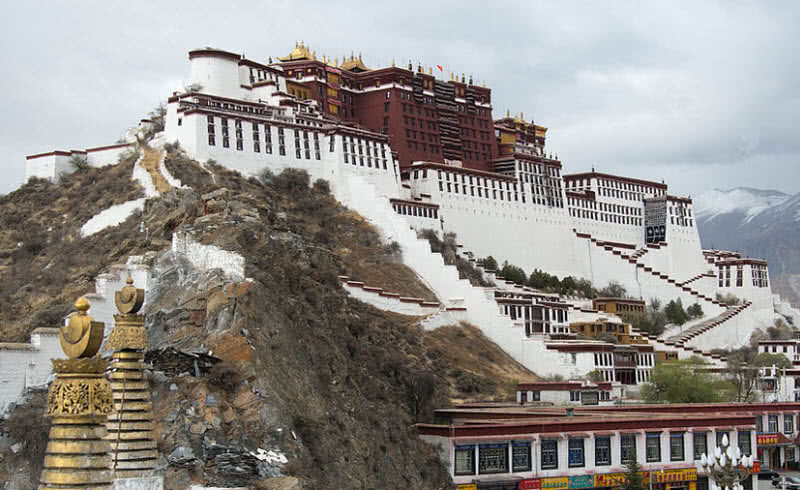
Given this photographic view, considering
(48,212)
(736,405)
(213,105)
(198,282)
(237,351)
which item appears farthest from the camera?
(213,105)

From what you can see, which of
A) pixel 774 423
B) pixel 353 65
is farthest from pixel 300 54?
pixel 774 423

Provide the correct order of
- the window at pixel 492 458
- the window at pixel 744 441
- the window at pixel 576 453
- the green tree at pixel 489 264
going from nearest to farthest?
the window at pixel 492 458, the window at pixel 576 453, the window at pixel 744 441, the green tree at pixel 489 264

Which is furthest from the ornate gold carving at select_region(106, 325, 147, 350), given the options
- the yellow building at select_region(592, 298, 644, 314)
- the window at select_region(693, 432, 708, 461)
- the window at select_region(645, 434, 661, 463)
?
the yellow building at select_region(592, 298, 644, 314)

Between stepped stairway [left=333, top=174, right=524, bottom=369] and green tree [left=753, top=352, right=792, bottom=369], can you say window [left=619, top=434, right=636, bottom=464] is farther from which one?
green tree [left=753, top=352, right=792, bottom=369]

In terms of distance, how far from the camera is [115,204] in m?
65.5

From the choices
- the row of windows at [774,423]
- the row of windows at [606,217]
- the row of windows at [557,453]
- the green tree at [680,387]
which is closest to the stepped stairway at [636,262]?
the row of windows at [606,217]

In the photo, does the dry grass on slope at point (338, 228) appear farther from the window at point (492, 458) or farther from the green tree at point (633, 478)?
the green tree at point (633, 478)

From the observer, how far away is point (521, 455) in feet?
143

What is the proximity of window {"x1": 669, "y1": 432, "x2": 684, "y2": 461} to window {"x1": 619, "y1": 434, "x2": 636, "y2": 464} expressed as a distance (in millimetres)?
1896

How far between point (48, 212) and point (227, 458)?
42054 mm

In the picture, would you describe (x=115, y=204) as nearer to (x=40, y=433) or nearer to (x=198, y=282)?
(x=198, y=282)

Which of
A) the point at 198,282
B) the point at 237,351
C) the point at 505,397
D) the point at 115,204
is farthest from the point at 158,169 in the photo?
the point at 237,351

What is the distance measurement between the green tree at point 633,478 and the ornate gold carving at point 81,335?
1327 inches

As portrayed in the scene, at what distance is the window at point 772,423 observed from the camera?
58.7 meters
